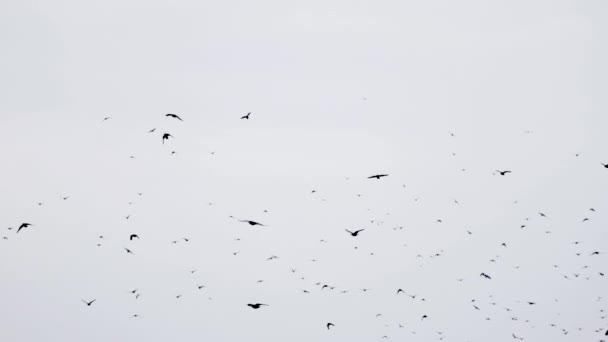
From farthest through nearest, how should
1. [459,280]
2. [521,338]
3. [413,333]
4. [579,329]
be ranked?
[459,280] < [413,333] < [521,338] < [579,329]

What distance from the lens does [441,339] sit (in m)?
104

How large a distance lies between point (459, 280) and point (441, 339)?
2888 centimetres

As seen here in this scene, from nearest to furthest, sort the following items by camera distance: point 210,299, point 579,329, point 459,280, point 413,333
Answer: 1. point 579,329
2. point 413,333
3. point 459,280
4. point 210,299

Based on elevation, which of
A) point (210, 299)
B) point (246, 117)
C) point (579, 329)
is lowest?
point (210, 299)

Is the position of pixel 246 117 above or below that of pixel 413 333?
above

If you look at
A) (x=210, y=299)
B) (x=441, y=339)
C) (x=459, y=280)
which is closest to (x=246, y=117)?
(x=441, y=339)

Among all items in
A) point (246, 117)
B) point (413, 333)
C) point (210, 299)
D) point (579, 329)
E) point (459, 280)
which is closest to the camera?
point (246, 117)

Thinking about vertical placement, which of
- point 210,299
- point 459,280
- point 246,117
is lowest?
point 210,299

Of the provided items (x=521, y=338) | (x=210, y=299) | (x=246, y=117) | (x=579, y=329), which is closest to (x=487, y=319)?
(x=521, y=338)

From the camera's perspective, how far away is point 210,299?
160625mm

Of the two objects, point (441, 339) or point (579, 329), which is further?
point (441, 339)

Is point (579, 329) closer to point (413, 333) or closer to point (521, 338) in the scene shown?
point (521, 338)

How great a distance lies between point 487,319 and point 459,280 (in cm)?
1880

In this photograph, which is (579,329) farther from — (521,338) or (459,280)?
(459,280)
